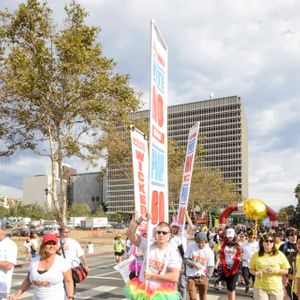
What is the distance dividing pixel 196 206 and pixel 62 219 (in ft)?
164

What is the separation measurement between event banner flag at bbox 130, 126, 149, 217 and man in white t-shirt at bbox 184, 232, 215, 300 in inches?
47.8

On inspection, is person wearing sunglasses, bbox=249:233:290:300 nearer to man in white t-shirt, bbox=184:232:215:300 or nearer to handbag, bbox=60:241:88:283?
man in white t-shirt, bbox=184:232:215:300

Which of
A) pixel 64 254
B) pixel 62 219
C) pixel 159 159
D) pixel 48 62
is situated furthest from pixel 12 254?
pixel 62 219

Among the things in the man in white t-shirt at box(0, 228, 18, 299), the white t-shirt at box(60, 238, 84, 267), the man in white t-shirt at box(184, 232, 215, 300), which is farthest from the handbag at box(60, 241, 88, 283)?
the man in white t-shirt at box(184, 232, 215, 300)

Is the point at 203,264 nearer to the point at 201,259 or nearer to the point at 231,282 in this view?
the point at 201,259

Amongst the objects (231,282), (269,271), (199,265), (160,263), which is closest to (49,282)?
(160,263)

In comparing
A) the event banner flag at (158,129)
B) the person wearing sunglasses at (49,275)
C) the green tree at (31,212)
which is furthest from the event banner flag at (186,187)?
the green tree at (31,212)

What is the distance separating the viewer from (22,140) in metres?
25.7

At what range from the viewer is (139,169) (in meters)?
9.29

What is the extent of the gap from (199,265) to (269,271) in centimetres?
223

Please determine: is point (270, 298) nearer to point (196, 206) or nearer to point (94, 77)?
point (94, 77)

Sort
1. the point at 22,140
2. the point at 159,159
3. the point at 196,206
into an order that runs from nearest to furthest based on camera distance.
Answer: the point at 159,159 < the point at 22,140 < the point at 196,206

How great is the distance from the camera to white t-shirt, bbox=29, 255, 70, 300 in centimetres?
498

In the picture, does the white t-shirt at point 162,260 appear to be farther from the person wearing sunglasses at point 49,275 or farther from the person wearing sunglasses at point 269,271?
the person wearing sunglasses at point 269,271
